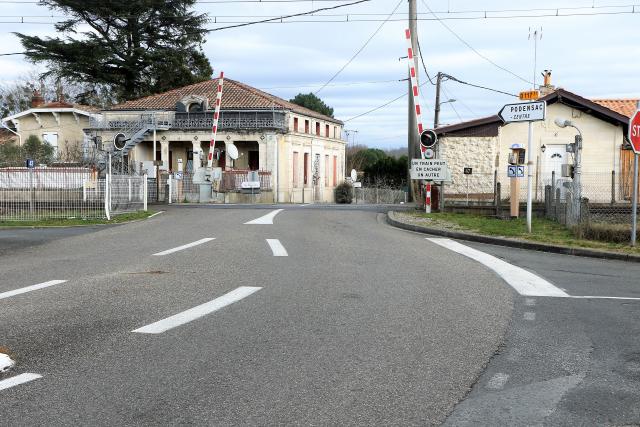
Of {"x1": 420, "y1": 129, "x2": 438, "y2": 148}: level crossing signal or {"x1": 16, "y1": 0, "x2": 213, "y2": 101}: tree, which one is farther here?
{"x1": 16, "y1": 0, "x2": 213, "y2": 101}: tree

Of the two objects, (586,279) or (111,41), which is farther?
(111,41)

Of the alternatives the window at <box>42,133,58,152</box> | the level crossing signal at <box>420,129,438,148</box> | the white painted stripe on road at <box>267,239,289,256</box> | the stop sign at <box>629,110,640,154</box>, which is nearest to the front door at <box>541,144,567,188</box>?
the level crossing signal at <box>420,129,438,148</box>

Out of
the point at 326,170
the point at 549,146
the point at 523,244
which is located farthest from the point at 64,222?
the point at 326,170

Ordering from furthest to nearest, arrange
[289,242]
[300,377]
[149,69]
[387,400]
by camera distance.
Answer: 1. [149,69]
2. [289,242]
3. [300,377]
4. [387,400]

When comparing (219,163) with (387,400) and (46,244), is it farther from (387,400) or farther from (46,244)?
(387,400)

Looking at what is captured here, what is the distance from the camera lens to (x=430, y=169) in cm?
2050

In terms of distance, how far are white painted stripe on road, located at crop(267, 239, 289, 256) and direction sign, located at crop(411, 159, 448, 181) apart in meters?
7.97

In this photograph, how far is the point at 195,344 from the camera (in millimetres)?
5594

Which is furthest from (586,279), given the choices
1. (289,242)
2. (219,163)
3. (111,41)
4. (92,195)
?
(111,41)

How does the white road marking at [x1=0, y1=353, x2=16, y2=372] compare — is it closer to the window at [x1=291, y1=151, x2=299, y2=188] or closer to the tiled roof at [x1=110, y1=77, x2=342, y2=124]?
the tiled roof at [x1=110, y1=77, x2=342, y2=124]

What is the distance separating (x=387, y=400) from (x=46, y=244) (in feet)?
38.3

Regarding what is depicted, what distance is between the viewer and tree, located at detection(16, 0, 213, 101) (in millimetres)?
51250

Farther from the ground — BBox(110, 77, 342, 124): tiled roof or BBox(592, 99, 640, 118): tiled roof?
BBox(110, 77, 342, 124): tiled roof

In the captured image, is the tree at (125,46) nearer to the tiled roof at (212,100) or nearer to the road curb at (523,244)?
the tiled roof at (212,100)
